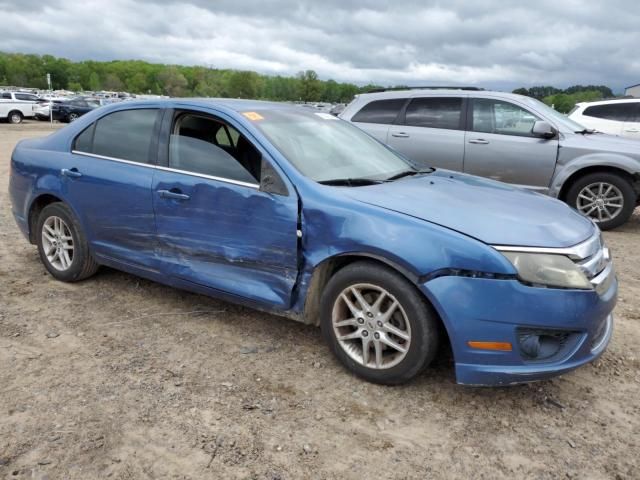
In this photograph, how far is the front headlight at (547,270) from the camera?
264 cm

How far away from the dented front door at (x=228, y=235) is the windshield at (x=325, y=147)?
36 centimetres

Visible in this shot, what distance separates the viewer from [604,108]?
11141 millimetres

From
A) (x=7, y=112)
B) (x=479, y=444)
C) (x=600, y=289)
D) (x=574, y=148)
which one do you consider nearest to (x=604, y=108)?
(x=574, y=148)

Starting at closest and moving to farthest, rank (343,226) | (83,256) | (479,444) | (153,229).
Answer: (479,444) < (343,226) < (153,229) < (83,256)

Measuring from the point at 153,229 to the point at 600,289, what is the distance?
283cm

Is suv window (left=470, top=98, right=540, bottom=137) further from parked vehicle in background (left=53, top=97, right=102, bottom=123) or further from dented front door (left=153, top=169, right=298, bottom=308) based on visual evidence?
parked vehicle in background (left=53, top=97, right=102, bottom=123)

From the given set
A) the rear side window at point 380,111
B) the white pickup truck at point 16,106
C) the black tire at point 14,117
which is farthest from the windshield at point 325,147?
the black tire at point 14,117

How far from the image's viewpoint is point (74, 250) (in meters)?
4.41

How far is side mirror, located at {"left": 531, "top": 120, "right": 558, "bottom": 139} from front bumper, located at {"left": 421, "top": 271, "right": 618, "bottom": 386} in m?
4.53

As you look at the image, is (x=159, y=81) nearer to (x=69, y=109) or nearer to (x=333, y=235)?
(x=69, y=109)

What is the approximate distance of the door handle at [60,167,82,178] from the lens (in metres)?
4.24

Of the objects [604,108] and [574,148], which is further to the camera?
[604,108]

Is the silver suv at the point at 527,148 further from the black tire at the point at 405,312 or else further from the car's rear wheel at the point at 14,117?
the car's rear wheel at the point at 14,117

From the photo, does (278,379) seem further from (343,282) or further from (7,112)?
(7,112)
